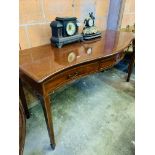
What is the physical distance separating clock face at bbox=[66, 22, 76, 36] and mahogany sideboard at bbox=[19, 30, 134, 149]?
4.6 inches

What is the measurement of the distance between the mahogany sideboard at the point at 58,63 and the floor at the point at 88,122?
194 millimetres

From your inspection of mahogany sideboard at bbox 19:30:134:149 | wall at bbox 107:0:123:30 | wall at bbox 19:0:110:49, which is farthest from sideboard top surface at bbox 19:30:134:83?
wall at bbox 107:0:123:30

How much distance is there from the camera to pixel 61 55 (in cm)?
117

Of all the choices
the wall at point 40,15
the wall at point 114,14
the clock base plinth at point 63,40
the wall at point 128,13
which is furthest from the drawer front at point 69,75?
the wall at point 128,13

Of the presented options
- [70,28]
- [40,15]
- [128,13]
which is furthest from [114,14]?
[40,15]

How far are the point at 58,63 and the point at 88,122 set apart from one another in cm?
85

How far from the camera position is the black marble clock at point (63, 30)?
1276mm

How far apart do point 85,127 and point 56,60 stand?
0.84m

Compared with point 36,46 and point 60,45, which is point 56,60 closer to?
point 60,45

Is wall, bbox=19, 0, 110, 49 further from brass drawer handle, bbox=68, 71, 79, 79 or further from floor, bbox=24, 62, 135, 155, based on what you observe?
floor, bbox=24, 62, 135, 155
